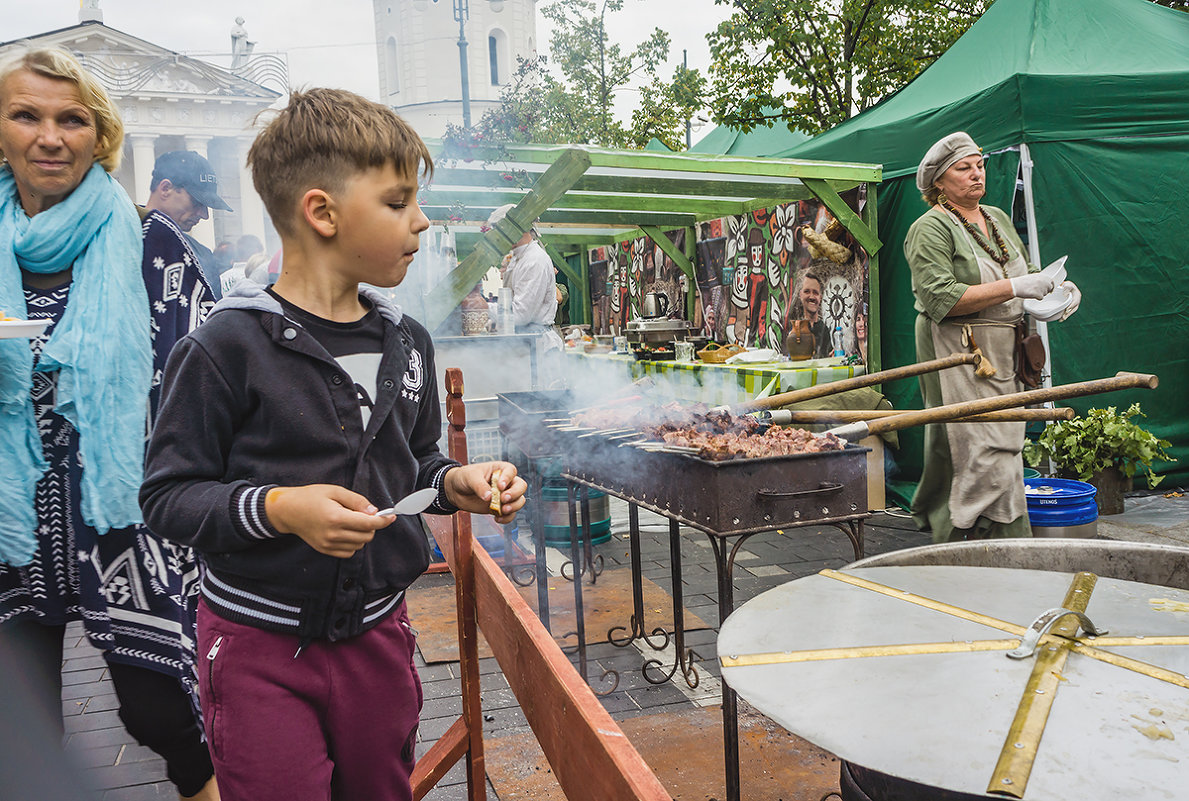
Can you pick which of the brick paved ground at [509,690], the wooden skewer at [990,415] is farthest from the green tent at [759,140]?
the wooden skewer at [990,415]

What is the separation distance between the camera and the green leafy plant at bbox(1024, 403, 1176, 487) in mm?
6523

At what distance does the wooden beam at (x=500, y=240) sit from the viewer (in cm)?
594

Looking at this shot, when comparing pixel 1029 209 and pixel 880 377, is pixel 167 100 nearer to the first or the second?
pixel 1029 209

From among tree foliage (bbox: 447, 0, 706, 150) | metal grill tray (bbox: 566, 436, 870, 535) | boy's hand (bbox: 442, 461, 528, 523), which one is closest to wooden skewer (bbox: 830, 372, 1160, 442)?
metal grill tray (bbox: 566, 436, 870, 535)

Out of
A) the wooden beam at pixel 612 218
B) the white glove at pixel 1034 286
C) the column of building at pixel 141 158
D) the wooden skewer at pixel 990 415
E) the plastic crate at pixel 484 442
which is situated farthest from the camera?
the column of building at pixel 141 158

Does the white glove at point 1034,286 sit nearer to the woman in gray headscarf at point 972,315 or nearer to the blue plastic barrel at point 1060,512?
the woman in gray headscarf at point 972,315

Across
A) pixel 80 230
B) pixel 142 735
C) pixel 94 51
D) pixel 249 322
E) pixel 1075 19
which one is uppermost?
pixel 94 51

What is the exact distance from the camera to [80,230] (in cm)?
207

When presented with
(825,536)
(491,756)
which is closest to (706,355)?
(825,536)

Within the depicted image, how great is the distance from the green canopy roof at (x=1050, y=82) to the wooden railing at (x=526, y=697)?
5717 millimetres

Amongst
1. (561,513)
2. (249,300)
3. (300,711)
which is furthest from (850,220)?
(300,711)

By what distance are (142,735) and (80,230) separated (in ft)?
4.32

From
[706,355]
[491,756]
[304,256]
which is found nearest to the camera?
[304,256]

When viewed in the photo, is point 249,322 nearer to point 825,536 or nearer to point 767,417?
point 767,417
